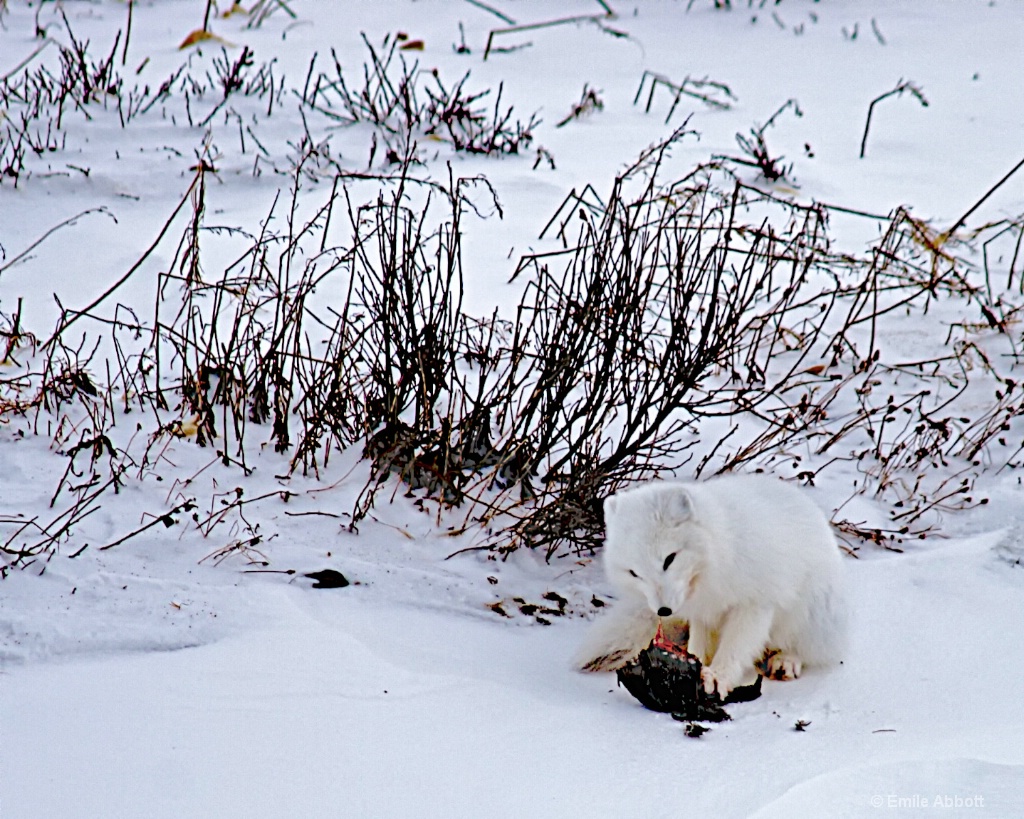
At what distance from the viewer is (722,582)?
328 centimetres

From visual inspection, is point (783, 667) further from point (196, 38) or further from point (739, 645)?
point (196, 38)

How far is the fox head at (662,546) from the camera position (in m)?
3.13

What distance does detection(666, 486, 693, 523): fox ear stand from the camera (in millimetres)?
3148

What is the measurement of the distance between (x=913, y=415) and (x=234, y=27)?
294 inches

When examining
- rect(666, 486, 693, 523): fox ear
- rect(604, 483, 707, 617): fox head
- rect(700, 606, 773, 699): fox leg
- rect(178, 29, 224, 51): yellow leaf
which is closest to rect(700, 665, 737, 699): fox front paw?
rect(700, 606, 773, 699): fox leg

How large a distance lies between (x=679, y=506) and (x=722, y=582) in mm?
322

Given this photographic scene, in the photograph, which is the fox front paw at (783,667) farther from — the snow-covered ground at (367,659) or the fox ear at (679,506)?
the fox ear at (679,506)

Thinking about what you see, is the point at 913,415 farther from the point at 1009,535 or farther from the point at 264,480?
the point at 264,480

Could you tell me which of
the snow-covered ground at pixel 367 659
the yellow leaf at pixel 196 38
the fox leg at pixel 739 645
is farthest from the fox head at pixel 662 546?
the yellow leaf at pixel 196 38

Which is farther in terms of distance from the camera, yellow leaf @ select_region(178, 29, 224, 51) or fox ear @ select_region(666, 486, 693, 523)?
yellow leaf @ select_region(178, 29, 224, 51)

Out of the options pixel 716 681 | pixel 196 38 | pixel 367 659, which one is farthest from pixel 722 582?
pixel 196 38

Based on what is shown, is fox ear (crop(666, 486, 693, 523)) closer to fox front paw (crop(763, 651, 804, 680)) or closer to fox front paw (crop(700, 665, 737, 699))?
fox front paw (crop(700, 665, 737, 699))

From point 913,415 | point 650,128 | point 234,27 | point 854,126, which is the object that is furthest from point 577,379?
point 234,27

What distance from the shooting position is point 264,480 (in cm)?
417
